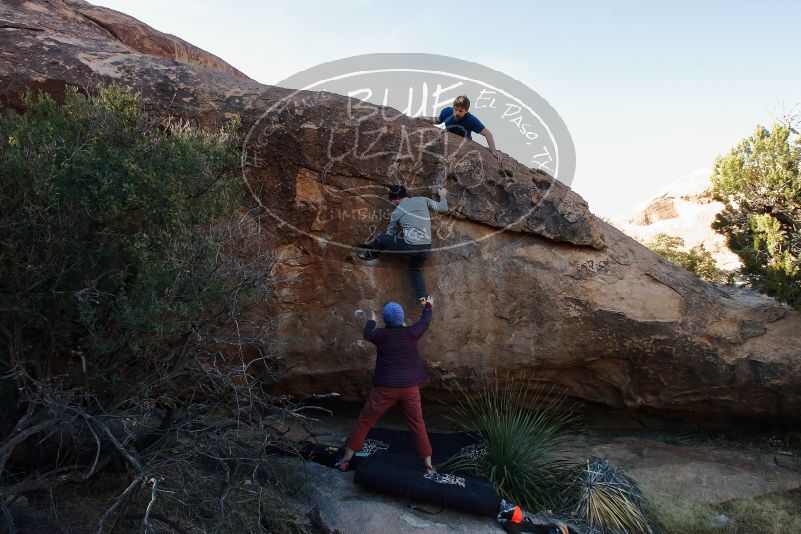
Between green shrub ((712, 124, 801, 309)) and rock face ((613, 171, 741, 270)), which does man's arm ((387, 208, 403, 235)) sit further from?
rock face ((613, 171, 741, 270))

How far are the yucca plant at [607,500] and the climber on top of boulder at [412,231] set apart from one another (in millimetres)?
2603

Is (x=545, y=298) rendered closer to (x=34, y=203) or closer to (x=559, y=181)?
(x=559, y=181)

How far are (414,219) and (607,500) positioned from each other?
11.7 ft

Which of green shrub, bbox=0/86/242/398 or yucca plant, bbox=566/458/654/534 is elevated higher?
green shrub, bbox=0/86/242/398

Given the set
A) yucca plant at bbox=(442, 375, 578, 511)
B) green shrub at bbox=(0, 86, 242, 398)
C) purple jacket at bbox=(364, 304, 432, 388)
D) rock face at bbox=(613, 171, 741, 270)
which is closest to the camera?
green shrub at bbox=(0, 86, 242, 398)

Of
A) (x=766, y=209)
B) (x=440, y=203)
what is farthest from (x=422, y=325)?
(x=766, y=209)

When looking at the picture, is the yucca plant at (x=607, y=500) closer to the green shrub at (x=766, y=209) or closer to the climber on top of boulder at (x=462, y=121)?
the green shrub at (x=766, y=209)

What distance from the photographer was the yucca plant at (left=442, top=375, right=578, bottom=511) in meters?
7.07

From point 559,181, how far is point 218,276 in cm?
456

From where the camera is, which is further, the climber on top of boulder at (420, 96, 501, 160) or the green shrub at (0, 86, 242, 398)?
the climber on top of boulder at (420, 96, 501, 160)

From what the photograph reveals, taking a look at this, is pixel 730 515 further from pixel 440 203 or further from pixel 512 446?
pixel 440 203

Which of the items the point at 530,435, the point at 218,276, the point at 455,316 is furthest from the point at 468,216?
the point at 218,276

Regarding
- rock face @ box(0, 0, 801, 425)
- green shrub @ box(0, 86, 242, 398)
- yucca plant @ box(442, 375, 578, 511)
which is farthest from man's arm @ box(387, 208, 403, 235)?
green shrub @ box(0, 86, 242, 398)

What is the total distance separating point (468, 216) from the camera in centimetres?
794
